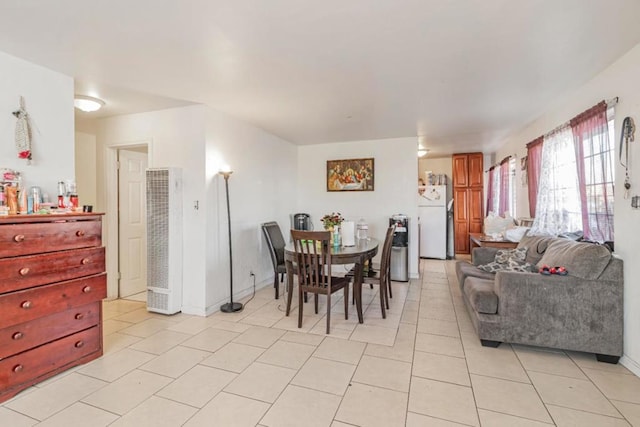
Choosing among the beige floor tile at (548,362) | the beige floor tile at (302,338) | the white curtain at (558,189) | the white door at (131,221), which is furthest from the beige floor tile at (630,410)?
the white door at (131,221)

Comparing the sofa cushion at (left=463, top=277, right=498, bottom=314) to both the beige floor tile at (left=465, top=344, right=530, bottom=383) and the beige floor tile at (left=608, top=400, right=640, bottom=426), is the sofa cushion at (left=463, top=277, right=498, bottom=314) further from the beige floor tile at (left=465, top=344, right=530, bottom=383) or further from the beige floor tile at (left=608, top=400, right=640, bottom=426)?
the beige floor tile at (left=608, top=400, right=640, bottom=426)

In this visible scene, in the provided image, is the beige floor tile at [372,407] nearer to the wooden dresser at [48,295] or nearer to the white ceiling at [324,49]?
the wooden dresser at [48,295]

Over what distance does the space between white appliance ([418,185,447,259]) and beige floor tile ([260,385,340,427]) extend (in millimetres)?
5333

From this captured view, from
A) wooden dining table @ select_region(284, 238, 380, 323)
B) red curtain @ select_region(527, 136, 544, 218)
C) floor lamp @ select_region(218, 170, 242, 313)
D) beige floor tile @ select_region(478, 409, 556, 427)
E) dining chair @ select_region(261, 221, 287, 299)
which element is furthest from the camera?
dining chair @ select_region(261, 221, 287, 299)

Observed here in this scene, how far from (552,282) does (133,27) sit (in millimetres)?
3491

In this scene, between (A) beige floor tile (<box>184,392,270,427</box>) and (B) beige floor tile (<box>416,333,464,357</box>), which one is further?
(B) beige floor tile (<box>416,333,464,357</box>)

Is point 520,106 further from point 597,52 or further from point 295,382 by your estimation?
point 295,382

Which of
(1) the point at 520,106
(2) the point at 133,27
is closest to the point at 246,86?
(2) the point at 133,27

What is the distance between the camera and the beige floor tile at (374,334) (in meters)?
2.82

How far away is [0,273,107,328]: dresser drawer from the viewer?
6.44 ft

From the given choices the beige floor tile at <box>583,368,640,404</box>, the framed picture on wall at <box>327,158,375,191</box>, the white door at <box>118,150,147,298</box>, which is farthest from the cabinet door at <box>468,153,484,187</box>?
the white door at <box>118,150,147,298</box>

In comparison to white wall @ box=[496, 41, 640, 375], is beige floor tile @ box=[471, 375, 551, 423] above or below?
below

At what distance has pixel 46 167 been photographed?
2.47 meters

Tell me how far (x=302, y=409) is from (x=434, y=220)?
5.58m
